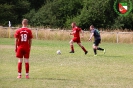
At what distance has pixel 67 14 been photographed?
208 feet

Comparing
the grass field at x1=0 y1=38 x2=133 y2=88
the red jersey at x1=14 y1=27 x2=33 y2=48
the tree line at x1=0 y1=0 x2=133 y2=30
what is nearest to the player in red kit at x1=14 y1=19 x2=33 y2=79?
the red jersey at x1=14 y1=27 x2=33 y2=48

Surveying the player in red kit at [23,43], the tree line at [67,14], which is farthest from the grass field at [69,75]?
the tree line at [67,14]

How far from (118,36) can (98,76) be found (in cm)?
2721

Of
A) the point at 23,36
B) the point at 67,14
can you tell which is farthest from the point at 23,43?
the point at 67,14

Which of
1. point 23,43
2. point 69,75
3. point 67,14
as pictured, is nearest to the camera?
point 23,43

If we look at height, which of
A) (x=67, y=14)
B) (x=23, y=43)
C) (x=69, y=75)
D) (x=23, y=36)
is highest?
(x=67, y=14)

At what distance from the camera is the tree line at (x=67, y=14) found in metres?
58.2

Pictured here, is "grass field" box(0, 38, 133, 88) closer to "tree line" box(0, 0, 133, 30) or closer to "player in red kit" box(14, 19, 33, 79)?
"player in red kit" box(14, 19, 33, 79)

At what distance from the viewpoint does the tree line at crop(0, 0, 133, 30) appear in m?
58.2

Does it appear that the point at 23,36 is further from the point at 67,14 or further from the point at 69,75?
the point at 67,14

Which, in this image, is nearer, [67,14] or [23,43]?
[23,43]

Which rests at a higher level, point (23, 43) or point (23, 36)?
point (23, 36)

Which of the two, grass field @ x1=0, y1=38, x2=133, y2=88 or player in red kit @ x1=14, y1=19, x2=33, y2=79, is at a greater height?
player in red kit @ x1=14, y1=19, x2=33, y2=79

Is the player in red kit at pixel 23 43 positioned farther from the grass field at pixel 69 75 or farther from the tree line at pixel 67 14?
the tree line at pixel 67 14
